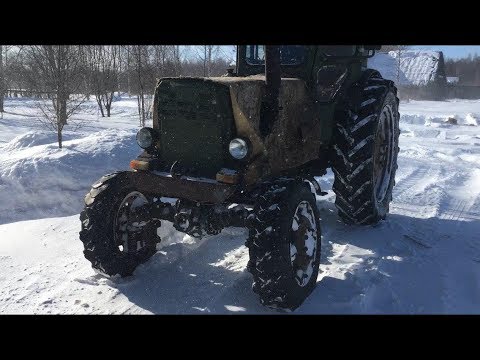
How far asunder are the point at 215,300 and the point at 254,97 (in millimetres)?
1795

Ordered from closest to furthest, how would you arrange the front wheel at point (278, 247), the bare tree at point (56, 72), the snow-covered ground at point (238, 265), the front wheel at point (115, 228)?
the front wheel at point (278, 247), the snow-covered ground at point (238, 265), the front wheel at point (115, 228), the bare tree at point (56, 72)

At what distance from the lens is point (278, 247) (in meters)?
3.34

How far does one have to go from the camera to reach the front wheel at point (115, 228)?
154 inches

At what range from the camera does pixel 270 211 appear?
3408 mm

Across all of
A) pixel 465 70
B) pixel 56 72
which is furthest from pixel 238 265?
pixel 465 70

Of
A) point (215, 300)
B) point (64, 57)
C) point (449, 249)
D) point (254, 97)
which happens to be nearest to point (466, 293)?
point (449, 249)

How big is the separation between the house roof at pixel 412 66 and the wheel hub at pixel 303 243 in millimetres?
48342

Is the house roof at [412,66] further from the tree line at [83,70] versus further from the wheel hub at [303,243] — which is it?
the wheel hub at [303,243]

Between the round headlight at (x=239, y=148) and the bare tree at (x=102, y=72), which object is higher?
the bare tree at (x=102, y=72)

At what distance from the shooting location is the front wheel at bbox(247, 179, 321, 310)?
334cm

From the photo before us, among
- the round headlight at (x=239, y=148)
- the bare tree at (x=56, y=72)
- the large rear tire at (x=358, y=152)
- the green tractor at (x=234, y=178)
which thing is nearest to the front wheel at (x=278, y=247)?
the green tractor at (x=234, y=178)

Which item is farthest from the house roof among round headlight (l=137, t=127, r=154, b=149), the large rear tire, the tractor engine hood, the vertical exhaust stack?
round headlight (l=137, t=127, r=154, b=149)

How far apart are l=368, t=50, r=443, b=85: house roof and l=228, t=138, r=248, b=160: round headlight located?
48.5m

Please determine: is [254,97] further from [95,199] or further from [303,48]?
[95,199]
